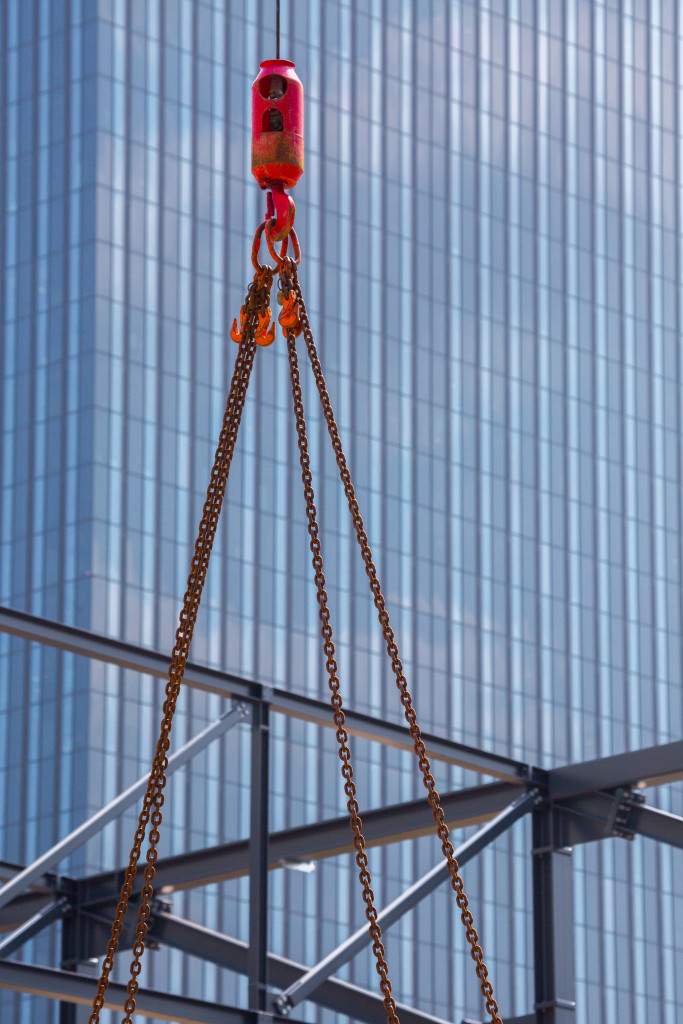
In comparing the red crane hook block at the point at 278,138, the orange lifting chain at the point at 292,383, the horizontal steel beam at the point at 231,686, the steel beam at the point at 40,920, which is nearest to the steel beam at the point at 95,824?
the horizontal steel beam at the point at 231,686

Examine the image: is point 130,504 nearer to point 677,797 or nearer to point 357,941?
point 677,797

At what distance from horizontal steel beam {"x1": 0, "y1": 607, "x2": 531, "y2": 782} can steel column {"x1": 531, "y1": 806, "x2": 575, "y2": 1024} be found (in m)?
0.65

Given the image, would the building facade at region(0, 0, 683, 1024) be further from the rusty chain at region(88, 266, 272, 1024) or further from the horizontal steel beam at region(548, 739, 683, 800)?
the rusty chain at region(88, 266, 272, 1024)

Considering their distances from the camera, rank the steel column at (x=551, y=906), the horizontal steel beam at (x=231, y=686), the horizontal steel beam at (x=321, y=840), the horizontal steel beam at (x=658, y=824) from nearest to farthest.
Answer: the horizontal steel beam at (x=231, y=686)
the horizontal steel beam at (x=658, y=824)
the steel column at (x=551, y=906)
the horizontal steel beam at (x=321, y=840)

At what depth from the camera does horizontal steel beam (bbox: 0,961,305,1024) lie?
15.8 metres

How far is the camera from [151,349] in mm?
95125

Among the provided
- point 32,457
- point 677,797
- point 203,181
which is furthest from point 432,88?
point 677,797

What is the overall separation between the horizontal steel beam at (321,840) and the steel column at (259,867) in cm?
202

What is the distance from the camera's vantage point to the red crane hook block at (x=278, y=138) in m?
10.4

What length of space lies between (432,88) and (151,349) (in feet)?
83.9

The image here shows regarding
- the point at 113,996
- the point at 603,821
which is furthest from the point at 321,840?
the point at 113,996

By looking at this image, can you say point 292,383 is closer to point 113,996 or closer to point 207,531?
point 207,531

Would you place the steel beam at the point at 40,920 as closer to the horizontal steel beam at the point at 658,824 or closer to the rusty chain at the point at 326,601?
the horizontal steel beam at the point at 658,824

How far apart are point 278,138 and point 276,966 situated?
12.6 metres
